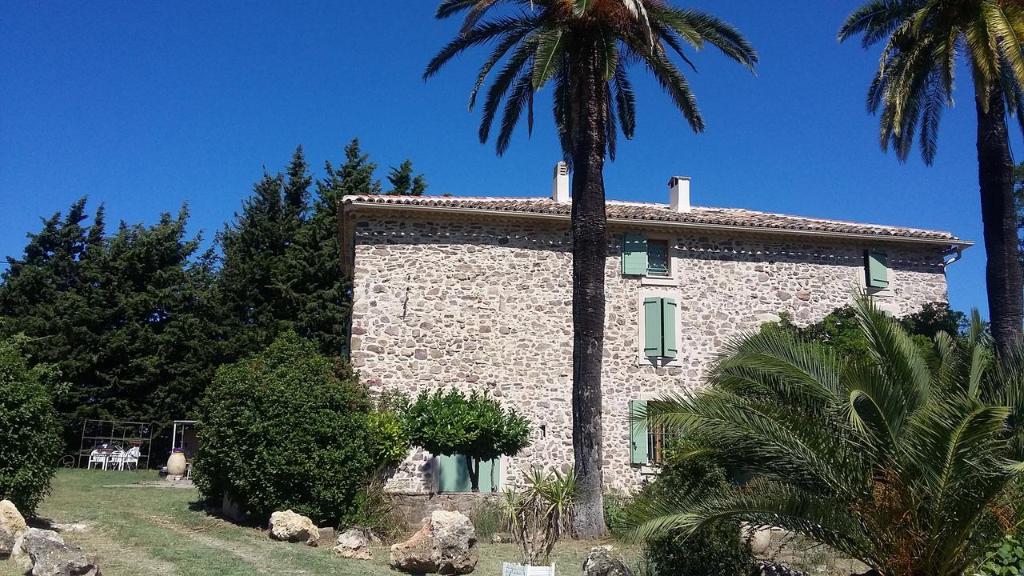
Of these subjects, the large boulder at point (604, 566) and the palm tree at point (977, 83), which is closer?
the large boulder at point (604, 566)

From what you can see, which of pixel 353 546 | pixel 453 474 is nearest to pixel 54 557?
pixel 353 546

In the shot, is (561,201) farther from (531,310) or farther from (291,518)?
(291,518)

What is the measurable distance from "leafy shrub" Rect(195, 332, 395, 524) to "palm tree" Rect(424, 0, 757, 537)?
4102mm

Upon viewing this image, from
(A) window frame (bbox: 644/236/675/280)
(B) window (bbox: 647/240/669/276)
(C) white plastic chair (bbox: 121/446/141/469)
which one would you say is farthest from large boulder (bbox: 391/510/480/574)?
(C) white plastic chair (bbox: 121/446/141/469)

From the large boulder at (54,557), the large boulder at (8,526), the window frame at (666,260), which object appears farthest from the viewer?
the window frame at (666,260)

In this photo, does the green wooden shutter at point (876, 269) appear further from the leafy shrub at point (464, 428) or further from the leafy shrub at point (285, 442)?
the leafy shrub at point (285, 442)

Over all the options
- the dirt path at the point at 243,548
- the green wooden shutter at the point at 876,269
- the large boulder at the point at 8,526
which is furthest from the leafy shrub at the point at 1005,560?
the green wooden shutter at the point at 876,269

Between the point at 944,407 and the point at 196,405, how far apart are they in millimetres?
24579

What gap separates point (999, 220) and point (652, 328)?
7.64 meters

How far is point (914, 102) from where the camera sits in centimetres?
1459

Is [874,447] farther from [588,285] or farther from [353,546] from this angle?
[353,546]

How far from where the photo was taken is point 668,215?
773 inches

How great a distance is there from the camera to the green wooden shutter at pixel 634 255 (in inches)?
755

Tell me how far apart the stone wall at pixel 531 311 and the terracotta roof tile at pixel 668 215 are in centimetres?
44
